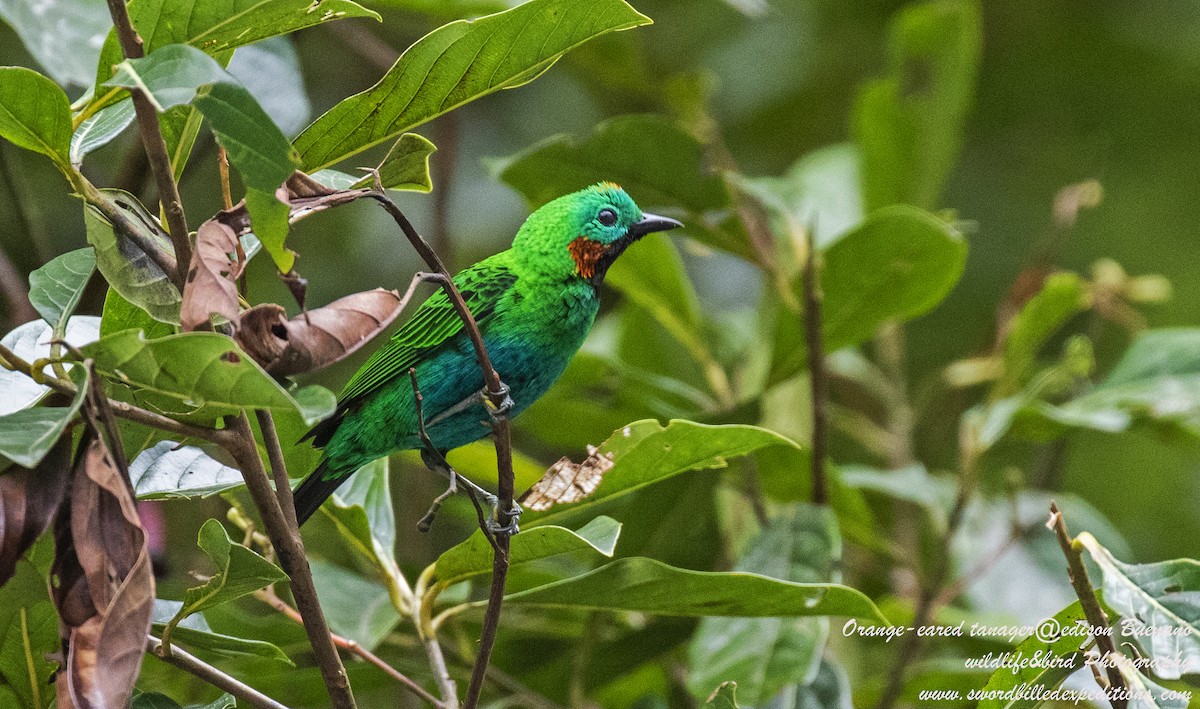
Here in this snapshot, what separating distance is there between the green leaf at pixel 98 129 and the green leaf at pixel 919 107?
2.54m

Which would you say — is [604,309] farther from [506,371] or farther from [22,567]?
[22,567]

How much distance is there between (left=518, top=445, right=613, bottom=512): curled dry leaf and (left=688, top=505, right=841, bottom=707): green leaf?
62 centimetres

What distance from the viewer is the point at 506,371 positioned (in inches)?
85.7

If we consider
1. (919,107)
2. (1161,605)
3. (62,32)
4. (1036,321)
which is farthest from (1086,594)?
(919,107)

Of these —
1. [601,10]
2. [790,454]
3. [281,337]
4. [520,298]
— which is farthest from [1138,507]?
[281,337]

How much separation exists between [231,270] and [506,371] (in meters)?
0.99

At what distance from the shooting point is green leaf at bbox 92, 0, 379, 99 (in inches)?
54.7

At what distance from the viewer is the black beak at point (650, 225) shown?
8.18 feet

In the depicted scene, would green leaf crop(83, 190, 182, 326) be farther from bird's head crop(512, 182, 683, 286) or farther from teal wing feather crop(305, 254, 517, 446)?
bird's head crop(512, 182, 683, 286)

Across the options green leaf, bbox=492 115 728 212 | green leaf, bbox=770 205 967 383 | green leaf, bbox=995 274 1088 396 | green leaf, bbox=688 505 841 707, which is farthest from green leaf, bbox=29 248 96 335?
green leaf, bbox=995 274 1088 396

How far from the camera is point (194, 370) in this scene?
120 centimetres

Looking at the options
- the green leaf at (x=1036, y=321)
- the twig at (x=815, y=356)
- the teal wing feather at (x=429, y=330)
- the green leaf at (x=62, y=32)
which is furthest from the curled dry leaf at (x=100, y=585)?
the green leaf at (x=1036, y=321)

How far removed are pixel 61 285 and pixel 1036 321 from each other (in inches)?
99.5

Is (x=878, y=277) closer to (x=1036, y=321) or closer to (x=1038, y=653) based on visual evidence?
(x=1036, y=321)
